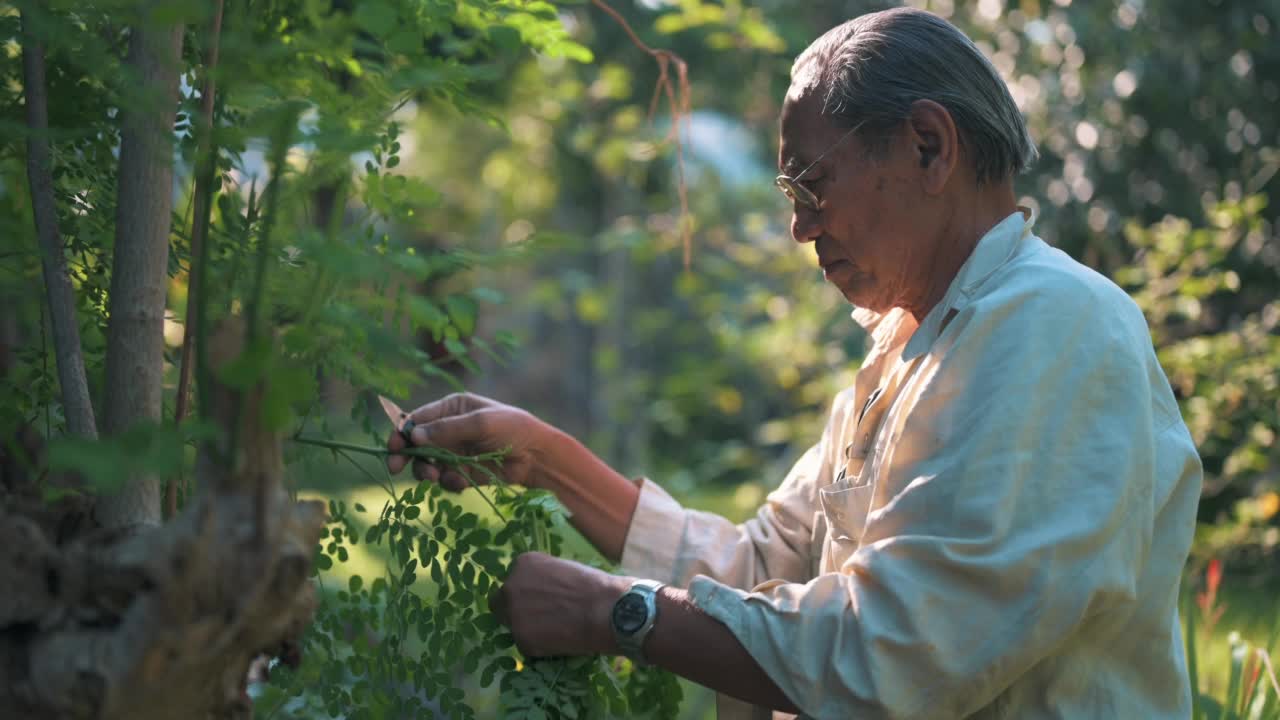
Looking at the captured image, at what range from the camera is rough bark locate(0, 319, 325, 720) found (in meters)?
1.10

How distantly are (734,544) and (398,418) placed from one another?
80cm

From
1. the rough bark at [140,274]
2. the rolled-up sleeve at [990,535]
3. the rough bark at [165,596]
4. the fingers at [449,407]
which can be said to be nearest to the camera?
the rough bark at [165,596]

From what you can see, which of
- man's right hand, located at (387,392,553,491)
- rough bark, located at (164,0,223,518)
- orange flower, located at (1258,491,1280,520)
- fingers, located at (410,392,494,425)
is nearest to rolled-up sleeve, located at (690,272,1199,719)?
man's right hand, located at (387,392,553,491)

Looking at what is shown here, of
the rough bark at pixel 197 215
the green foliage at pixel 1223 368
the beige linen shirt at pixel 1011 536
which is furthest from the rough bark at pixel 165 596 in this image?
the green foliage at pixel 1223 368

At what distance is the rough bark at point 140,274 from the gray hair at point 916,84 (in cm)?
109

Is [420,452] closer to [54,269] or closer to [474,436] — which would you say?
[474,436]

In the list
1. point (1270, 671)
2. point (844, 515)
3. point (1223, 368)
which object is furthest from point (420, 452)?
point (1223, 368)

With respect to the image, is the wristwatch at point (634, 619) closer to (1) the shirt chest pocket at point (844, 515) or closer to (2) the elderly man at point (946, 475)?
(2) the elderly man at point (946, 475)

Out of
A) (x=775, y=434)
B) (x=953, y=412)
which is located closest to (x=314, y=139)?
(x=953, y=412)

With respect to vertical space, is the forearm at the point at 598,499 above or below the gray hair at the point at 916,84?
below

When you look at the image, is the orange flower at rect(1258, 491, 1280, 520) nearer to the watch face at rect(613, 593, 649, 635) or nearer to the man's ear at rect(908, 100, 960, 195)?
the man's ear at rect(908, 100, 960, 195)

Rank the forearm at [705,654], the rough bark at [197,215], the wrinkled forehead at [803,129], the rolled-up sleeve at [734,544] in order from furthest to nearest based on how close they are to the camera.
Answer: the rolled-up sleeve at [734,544]
the wrinkled forehead at [803,129]
the forearm at [705,654]
the rough bark at [197,215]

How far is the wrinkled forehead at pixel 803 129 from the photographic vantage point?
1.98m

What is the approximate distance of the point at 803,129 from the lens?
2010 mm
